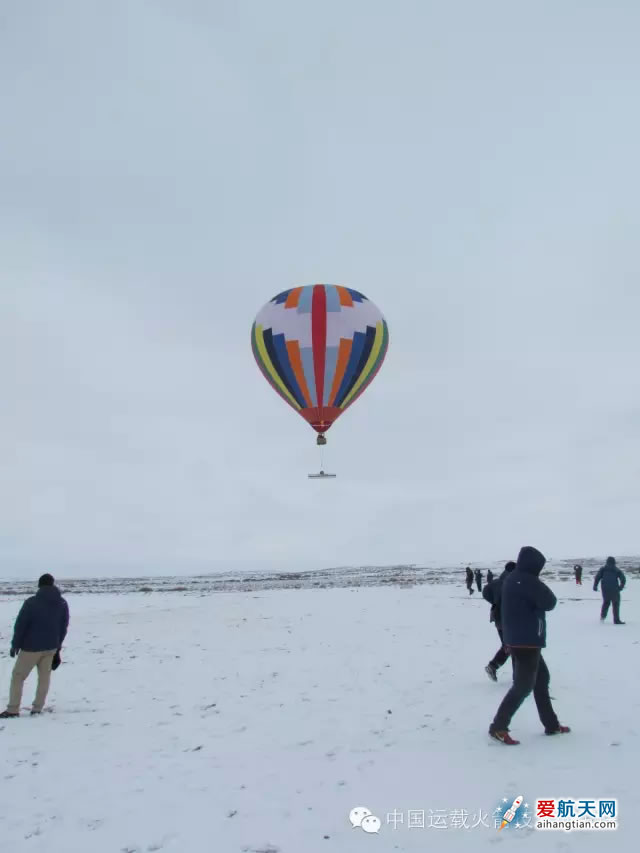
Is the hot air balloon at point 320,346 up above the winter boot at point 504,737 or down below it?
above

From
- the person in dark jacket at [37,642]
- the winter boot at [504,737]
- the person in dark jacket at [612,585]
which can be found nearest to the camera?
the winter boot at [504,737]

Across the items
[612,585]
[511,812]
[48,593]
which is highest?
[48,593]

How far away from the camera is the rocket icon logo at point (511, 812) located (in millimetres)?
4805

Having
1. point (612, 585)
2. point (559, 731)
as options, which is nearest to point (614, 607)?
point (612, 585)

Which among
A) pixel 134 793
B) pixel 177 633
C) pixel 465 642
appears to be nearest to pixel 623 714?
pixel 134 793

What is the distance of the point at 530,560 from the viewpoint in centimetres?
680

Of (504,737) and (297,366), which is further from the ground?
(297,366)

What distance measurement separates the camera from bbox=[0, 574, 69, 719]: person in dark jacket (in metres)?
8.59

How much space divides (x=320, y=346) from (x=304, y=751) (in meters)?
18.1

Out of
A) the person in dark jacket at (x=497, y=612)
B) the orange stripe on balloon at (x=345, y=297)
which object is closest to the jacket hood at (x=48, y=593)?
the person in dark jacket at (x=497, y=612)

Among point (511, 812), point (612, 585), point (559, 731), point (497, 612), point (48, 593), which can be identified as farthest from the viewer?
point (612, 585)

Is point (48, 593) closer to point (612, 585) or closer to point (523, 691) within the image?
point (523, 691)

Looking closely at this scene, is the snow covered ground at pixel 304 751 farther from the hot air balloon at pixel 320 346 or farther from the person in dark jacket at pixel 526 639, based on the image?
the hot air balloon at pixel 320 346

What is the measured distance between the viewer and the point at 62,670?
40.4 feet
